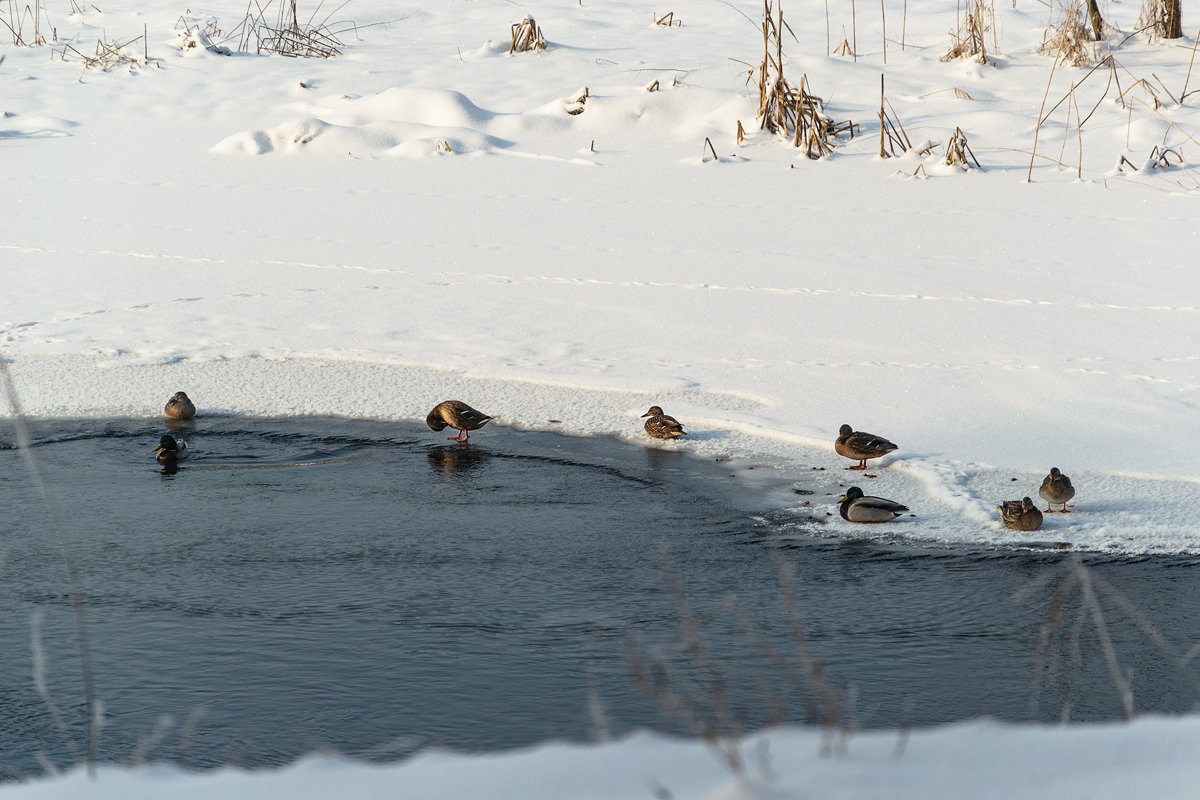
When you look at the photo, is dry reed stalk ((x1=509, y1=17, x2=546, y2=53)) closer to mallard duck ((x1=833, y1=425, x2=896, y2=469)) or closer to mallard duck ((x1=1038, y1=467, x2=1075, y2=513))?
mallard duck ((x1=833, y1=425, x2=896, y2=469))

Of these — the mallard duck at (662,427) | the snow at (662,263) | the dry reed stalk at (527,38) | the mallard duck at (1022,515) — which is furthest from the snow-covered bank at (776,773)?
the dry reed stalk at (527,38)

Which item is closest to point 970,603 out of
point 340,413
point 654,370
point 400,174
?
point 654,370

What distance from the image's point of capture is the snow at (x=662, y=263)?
647 centimetres

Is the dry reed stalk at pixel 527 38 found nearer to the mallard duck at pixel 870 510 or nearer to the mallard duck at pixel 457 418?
the mallard duck at pixel 457 418

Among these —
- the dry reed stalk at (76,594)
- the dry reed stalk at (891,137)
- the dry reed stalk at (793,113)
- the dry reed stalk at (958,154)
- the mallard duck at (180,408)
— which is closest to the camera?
the dry reed stalk at (76,594)

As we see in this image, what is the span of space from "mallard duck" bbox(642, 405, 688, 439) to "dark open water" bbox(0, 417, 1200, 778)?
0.16m

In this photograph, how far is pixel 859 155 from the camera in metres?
13.8

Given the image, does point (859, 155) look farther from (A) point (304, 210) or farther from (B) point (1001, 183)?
(A) point (304, 210)

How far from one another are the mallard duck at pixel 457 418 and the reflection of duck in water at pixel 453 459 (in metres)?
0.13

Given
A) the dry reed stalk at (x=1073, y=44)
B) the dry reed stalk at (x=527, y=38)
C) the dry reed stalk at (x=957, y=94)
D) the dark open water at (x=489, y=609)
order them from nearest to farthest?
1. the dark open water at (x=489, y=609)
2. the dry reed stalk at (x=957, y=94)
3. the dry reed stalk at (x=1073, y=44)
4. the dry reed stalk at (x=527, y=38)

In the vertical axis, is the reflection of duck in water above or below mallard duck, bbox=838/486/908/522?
above

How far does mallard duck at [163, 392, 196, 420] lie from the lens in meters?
7.67

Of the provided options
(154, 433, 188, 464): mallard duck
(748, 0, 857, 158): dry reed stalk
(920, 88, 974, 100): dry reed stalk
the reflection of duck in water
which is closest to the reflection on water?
the reflection of duck in water

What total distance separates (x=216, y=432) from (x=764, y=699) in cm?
465
